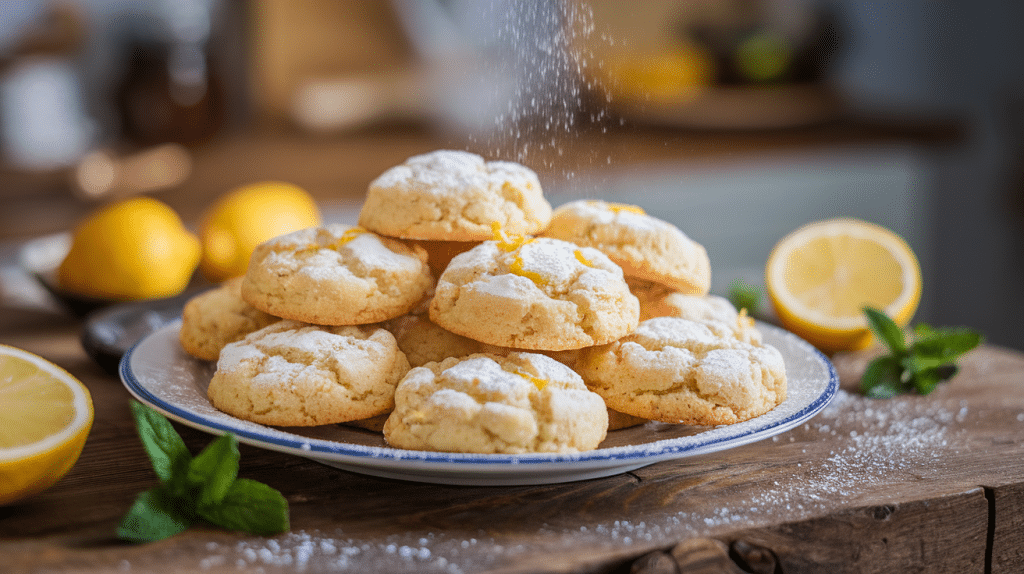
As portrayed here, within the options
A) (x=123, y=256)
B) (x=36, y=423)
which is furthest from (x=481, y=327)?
(x=123, y=256)

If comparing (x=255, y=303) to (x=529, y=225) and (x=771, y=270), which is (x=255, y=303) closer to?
(x=529, y=225)

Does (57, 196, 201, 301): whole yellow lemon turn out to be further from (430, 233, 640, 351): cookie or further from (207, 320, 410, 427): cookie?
(430, 233, 640, 351): cookie

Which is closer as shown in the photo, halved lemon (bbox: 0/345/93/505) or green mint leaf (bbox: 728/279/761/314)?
halved lemon (bbox: 0/345/93/505)

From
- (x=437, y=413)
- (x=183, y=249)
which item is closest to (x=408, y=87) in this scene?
(x=183, y=249)

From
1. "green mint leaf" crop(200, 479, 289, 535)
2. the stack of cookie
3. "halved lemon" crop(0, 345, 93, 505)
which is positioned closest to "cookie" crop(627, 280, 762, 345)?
the stack of cookie

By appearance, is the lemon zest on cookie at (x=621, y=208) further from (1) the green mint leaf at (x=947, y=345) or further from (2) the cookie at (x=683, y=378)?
(1) the green mint leaf at (x=947, y=345)

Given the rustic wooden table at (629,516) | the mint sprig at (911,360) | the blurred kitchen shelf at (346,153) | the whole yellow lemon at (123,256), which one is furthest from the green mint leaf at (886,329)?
the blurred kitchen shelf at (346,153)
